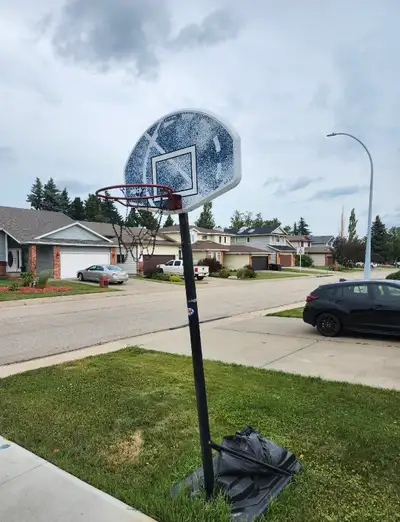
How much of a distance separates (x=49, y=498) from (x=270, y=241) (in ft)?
211

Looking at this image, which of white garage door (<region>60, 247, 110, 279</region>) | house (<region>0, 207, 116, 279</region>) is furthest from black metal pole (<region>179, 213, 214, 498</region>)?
white garage door (<region>60, 247, 110, 279</region>)

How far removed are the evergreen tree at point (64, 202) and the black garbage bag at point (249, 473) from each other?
3146 inches

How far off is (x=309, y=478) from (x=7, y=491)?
2.43 meters

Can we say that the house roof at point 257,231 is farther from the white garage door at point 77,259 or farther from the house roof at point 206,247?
the white garage door at point 77,259

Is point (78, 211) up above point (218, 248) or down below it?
above

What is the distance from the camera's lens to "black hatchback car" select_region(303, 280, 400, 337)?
31.1ft

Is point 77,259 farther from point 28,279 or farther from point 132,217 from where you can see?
point 132,217

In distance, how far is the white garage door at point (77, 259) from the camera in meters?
31.2

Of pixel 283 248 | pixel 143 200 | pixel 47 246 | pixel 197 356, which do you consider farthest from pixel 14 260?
pixel 283 248

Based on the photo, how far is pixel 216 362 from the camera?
7.43m

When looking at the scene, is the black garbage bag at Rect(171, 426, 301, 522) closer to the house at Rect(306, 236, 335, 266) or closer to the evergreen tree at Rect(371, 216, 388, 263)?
the house at Rect(306, 236, 335, 266)

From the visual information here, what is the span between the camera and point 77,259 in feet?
105

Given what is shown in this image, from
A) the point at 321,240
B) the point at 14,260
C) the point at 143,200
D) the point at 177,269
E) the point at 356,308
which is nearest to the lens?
the point at 143,200

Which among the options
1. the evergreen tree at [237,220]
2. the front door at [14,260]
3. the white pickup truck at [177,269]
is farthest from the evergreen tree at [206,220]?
the front door at [14,260]
